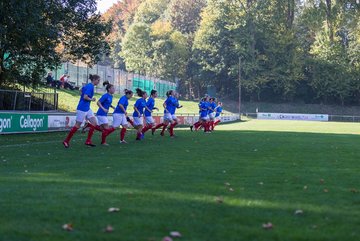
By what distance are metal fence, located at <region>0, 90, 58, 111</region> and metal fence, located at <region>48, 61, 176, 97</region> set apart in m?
3.30

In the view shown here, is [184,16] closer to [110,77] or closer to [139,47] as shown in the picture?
[139,47]

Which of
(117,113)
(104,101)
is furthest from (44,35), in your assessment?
(104,101)

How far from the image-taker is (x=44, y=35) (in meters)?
23.8

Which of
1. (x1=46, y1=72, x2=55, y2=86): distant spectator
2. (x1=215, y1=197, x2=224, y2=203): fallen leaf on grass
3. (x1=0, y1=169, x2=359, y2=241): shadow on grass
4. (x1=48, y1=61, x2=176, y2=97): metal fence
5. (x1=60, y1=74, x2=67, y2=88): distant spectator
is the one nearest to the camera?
(x1=0, y1=169, x2=359, y2=241): shadow on grass

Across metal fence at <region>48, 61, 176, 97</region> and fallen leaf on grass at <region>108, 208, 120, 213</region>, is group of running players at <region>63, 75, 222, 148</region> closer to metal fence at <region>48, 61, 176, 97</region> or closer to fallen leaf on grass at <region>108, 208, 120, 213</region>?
metal fence at <region>48, 61, 176, 97</region>

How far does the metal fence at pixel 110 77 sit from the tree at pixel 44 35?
2565mm

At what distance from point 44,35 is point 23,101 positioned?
141 inches

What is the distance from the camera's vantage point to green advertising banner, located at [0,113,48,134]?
2078 cm

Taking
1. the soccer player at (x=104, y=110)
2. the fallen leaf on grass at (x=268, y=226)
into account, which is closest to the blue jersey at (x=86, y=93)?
the soccer player at (x=104, y=110)

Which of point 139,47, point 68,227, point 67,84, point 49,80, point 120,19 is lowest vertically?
point 68,227

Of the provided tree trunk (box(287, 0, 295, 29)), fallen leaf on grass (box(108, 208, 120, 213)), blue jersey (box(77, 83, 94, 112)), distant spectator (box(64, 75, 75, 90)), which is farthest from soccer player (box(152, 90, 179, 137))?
tree trunk (box(287, 0, 295, 29))

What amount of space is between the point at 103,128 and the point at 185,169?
8.01m

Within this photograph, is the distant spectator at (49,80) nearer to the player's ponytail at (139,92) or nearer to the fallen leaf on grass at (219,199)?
the player's ponytail at (139,92)

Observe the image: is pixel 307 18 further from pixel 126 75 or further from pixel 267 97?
pixel 126 75
